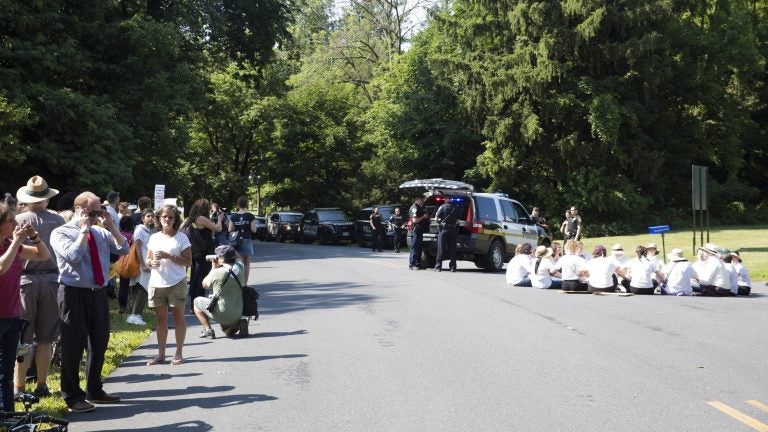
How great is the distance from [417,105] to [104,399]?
127 feet

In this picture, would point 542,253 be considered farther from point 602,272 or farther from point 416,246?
point 416,246

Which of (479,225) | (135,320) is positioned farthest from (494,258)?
(135,320)

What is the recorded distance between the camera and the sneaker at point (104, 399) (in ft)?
25.1

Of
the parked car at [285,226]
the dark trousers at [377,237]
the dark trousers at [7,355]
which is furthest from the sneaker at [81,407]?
the parked car at [285,226]

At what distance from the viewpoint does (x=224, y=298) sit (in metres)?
11.6

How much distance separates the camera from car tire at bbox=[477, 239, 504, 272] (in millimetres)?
23391

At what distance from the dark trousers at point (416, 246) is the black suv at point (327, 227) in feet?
58.8

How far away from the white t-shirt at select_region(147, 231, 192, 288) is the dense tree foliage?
549 inches

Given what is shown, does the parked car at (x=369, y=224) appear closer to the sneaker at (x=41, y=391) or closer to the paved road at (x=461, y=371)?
the paved road at (x=461, y=371)

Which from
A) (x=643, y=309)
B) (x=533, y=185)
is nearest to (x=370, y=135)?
(x=533, y=185)

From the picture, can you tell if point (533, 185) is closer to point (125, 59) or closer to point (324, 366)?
point (125, 59)

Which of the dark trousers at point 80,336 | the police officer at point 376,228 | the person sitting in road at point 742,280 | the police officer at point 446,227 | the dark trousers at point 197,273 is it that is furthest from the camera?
the police officer at point 376,228

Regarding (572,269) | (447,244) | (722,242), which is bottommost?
(572,269)

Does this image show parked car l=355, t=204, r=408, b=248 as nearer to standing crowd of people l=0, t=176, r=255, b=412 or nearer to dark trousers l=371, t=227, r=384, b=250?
dark trousers l=371, t=227, r=384, b=250
